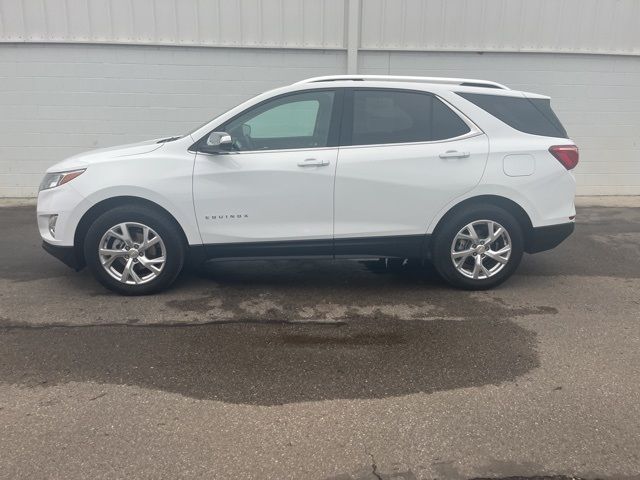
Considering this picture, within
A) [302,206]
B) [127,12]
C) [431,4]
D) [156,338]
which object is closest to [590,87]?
[431,4]

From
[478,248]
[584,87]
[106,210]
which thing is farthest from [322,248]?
[584,87]

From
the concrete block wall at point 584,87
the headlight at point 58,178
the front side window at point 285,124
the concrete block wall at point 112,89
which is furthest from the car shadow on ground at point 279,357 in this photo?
the concrete block wall at point 584,87

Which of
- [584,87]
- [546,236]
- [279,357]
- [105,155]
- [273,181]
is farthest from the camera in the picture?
[584,87]

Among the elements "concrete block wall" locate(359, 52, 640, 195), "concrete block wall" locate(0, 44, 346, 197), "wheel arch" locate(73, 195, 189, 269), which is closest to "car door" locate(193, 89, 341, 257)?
"wheel arch" locate(73, 195, 189, 269)

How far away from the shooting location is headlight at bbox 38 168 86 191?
470 centimetres

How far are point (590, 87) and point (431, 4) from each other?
10.0ft

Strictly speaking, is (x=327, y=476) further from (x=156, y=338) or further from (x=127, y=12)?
(x=127, y=12)

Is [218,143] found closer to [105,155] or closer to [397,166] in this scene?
[105,155]

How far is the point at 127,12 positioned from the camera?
8.48 meters

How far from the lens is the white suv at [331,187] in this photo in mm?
4680

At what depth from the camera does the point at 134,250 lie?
15.5 feet

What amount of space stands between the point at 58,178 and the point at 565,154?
176 inches

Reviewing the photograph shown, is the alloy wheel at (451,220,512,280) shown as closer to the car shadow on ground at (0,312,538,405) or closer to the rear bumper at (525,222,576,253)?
the rear bumper at (525,222,576,253)

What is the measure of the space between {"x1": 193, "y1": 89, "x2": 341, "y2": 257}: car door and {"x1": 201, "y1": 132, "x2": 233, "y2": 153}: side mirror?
5 centimetres
